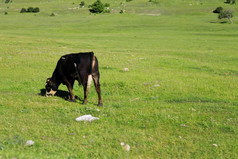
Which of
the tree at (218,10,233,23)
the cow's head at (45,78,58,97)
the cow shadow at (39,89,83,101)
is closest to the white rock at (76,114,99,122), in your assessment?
the cow shadow at (39,89,83,101)

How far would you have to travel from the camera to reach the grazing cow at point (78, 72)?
1143 cm

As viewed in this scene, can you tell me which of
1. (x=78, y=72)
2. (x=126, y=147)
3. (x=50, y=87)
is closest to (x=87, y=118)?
(x=126, y=147)

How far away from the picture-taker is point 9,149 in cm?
677

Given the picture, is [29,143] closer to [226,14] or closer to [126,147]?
[126,147]

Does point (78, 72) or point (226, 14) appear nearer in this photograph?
point (78, 72)

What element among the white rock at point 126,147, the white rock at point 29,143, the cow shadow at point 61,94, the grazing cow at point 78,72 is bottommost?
the cow shadow at point 61,94

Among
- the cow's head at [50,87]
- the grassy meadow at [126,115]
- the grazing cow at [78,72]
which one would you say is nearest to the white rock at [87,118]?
the grassy meadow at [126,115]

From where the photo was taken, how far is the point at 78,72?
11.6 meters

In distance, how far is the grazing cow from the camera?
11.4m

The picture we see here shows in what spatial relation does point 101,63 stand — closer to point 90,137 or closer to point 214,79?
point 214,79

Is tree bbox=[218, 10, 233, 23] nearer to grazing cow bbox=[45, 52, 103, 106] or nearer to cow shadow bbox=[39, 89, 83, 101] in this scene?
cow shadow bbox=[39, 89, 83, 101]

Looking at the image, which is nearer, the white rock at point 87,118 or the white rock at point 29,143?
the white rock at point 29,143

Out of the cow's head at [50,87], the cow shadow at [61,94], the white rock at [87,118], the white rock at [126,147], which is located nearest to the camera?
the white rock at [126,147]

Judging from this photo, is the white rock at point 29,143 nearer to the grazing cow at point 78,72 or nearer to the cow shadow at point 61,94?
the grazing cow at point 78,72
